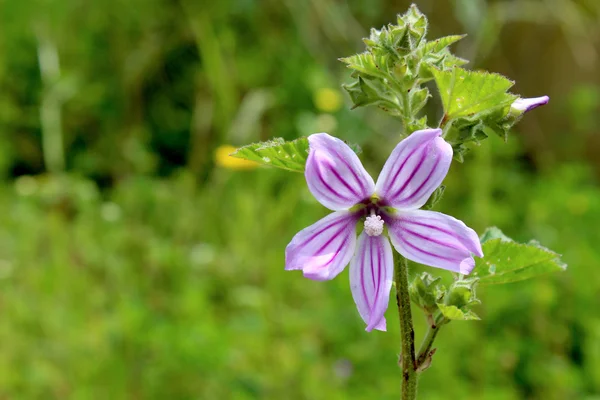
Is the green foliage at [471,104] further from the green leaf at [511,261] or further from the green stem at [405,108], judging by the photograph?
the green leaf at [511,261]

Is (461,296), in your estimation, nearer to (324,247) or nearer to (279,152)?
(324,247)

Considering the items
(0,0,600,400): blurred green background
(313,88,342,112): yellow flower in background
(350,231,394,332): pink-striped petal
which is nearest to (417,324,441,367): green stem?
(350,231,394,332): pink-striped petal

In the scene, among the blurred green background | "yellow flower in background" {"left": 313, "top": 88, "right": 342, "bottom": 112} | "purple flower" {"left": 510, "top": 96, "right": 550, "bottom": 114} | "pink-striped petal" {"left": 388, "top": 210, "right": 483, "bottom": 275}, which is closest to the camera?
"pink-striped petal" {"left": 388, "top": 210, "right": 483, "bottom": 275}

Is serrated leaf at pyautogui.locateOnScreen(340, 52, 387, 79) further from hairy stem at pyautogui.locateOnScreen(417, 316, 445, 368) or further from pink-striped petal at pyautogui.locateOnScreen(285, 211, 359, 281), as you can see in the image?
hairy stem at pyautogui.locateOnScreen(417, 316, 445, 368)

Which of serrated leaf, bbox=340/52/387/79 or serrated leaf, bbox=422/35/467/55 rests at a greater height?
serrated leaf, bbox=422/35/467/55

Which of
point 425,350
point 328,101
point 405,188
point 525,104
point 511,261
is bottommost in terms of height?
point 425,350

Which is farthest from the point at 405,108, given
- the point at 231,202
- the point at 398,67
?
the point at 231,202

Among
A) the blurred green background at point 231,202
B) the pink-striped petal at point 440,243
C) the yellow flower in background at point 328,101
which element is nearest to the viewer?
the pink-striped petal at point 440,243

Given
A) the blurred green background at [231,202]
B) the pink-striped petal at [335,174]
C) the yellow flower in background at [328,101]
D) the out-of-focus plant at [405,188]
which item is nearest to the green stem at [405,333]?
the out-of-focus plant at [405,188]
